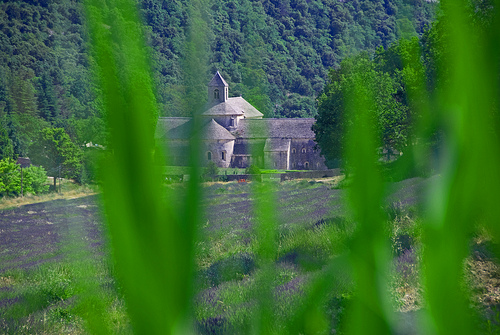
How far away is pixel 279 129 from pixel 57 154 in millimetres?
28436

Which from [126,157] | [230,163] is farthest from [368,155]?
[230,163]

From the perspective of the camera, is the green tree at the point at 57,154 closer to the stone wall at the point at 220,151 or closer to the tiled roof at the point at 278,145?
the stone wall at the point at 220,151

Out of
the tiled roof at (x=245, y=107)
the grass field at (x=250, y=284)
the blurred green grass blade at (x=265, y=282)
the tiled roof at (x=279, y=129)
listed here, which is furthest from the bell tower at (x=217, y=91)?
the grass field at (x=250, y=284)

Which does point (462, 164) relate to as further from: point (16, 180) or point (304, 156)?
point (304, 156)

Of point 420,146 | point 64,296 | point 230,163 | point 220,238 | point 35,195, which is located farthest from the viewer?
point 230,163

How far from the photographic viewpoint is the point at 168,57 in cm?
909

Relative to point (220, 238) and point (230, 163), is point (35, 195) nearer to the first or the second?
point (230, 163)

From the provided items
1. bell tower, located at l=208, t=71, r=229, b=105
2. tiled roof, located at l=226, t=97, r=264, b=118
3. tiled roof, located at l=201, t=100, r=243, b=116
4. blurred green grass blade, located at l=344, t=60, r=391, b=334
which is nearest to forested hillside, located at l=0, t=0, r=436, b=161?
bell tower, located at l=208, t=71, r=229, b=105

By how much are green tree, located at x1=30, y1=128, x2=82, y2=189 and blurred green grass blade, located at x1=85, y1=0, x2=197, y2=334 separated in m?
51.1

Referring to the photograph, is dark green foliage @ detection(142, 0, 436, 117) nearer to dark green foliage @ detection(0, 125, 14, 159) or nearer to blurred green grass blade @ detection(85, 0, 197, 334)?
blurred green grass blade @ detection(85, 0, 197, 334)

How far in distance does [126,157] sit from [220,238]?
7.39 m

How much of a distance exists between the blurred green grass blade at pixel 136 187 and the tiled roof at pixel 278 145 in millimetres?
66703

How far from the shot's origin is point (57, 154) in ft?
193

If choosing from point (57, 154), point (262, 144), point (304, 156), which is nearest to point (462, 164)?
point (57, 154)
